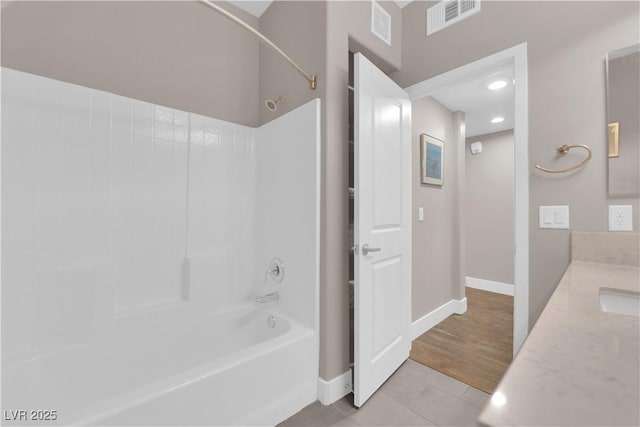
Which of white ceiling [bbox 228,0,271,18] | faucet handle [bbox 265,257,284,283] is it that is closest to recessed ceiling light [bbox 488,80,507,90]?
white ceiling [bbox 228,0,271,18]

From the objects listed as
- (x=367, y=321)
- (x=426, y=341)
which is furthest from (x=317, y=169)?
(x=426, y=341)

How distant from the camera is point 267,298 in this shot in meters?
1.77

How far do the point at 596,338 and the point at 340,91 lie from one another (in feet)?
5.06

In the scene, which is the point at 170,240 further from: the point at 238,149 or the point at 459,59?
the point at 459,59

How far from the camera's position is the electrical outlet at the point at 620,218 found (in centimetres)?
119

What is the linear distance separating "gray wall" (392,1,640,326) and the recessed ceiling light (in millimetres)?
1108

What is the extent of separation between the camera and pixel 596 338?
0.48m

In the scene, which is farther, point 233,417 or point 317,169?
point 317,169

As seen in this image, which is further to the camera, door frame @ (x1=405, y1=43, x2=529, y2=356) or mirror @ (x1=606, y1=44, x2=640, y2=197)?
door frame @ (x1=405, y1=43, x2=529, y2=356)

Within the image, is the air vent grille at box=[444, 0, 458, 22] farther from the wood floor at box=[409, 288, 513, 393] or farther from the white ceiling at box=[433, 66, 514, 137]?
the wood floor at box=[409, 288, 513, 393]

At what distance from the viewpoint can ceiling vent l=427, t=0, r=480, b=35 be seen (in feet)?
5.43

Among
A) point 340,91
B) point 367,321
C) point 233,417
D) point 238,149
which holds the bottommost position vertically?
point 233,417

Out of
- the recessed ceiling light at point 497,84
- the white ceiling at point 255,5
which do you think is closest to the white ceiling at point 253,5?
the white ceiling at point 255,5

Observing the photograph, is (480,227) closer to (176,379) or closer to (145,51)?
(176,379)
